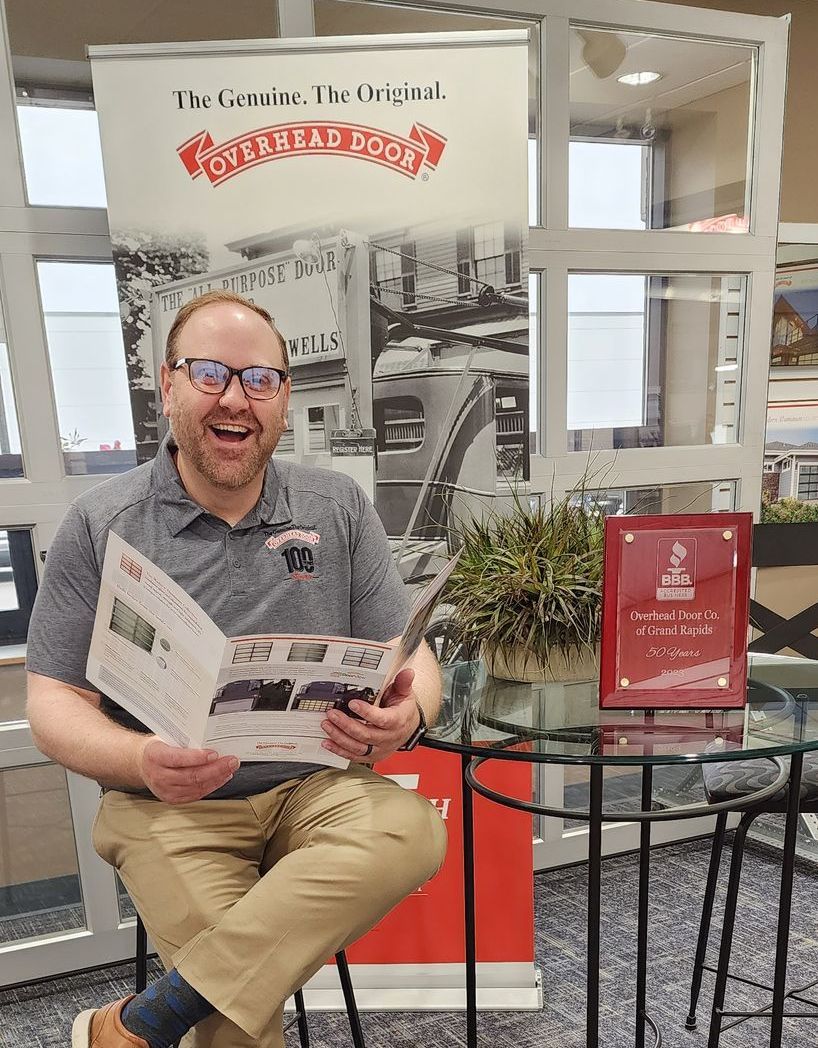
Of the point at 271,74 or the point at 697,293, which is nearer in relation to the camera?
the point at 271,74

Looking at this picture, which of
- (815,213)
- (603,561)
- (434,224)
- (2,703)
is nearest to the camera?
(603,561)

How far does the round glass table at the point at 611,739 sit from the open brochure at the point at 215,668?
0.27 meters

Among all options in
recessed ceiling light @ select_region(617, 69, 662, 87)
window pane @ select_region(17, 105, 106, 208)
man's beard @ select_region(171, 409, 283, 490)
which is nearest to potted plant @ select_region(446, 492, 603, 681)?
man's beard @ select_region(171, 409, 283, 490)

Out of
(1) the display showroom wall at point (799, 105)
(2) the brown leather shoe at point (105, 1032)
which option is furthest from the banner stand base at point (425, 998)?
(1) the display showroom wall at point (799, 105)

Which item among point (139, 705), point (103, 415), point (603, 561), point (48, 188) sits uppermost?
point (48, 188)

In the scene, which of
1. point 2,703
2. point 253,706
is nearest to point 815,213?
point 253,706

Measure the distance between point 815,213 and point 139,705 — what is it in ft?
9.88

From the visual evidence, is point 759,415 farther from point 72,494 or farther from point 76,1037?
point 76,1037

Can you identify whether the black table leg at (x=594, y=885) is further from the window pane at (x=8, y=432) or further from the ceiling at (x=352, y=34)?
the ceiling at (x=352, y=34)

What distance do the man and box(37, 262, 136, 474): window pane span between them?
67 cm

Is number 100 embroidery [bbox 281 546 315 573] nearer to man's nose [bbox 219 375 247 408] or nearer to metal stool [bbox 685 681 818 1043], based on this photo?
man's nose [bbox 219 375 247 408]

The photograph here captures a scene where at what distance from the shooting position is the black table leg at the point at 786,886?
1.43 metres

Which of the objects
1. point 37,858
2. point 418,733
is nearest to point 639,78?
point 418,733

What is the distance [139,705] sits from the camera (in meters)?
1.20
